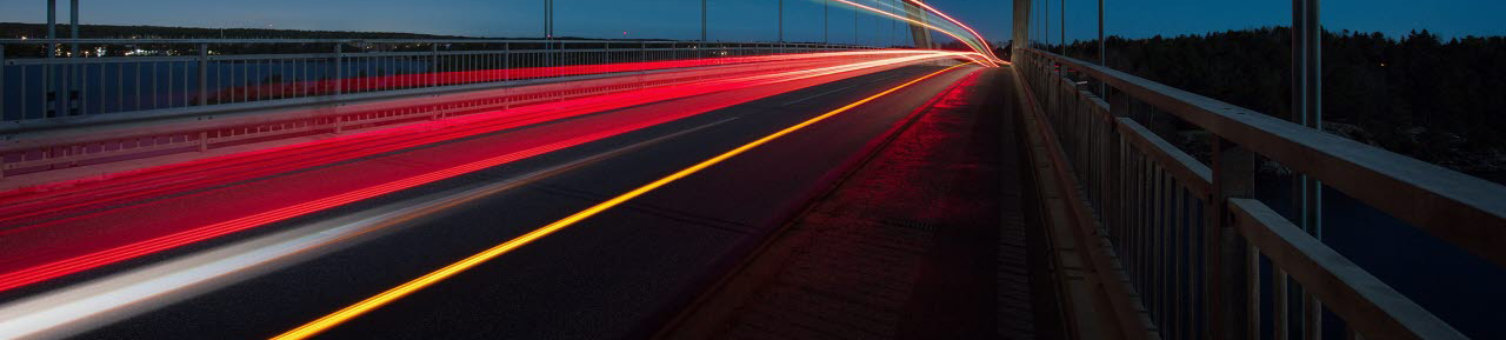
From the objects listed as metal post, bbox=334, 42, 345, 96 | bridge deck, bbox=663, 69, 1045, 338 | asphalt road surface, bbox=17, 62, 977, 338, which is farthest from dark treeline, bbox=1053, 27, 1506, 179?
metal post, bbox=334, 42, 345, 96

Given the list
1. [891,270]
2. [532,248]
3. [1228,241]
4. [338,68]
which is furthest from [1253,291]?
[338,68]

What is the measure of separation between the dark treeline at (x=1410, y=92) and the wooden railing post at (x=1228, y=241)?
66cm

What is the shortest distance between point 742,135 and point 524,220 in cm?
772

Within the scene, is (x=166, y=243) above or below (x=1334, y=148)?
below

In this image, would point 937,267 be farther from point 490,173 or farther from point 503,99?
point 503,99

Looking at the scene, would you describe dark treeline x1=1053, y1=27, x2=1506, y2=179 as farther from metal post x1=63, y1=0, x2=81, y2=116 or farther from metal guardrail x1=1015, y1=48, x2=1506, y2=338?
metal post x1=63, y1=0, x2=81, y2=116

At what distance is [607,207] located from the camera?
8.29m

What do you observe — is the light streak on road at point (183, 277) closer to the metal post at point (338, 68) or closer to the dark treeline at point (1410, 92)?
the dark treeline at point (1410, 92)

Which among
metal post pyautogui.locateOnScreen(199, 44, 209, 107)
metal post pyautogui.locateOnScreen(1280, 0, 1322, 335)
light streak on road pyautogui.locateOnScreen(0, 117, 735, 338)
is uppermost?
metal post pyautogui.locateOnScreen(199, 44, 209, 107)

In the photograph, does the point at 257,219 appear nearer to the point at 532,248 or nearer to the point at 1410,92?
the point at 532,248

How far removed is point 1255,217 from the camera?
2453 millimetres

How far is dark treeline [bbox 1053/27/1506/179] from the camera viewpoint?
12.0ft

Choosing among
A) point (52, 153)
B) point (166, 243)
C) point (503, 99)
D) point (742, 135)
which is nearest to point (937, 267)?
point (166, 243)

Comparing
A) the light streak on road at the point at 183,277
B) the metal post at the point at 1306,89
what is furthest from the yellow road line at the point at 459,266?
the metal post at the point at 1306,89
